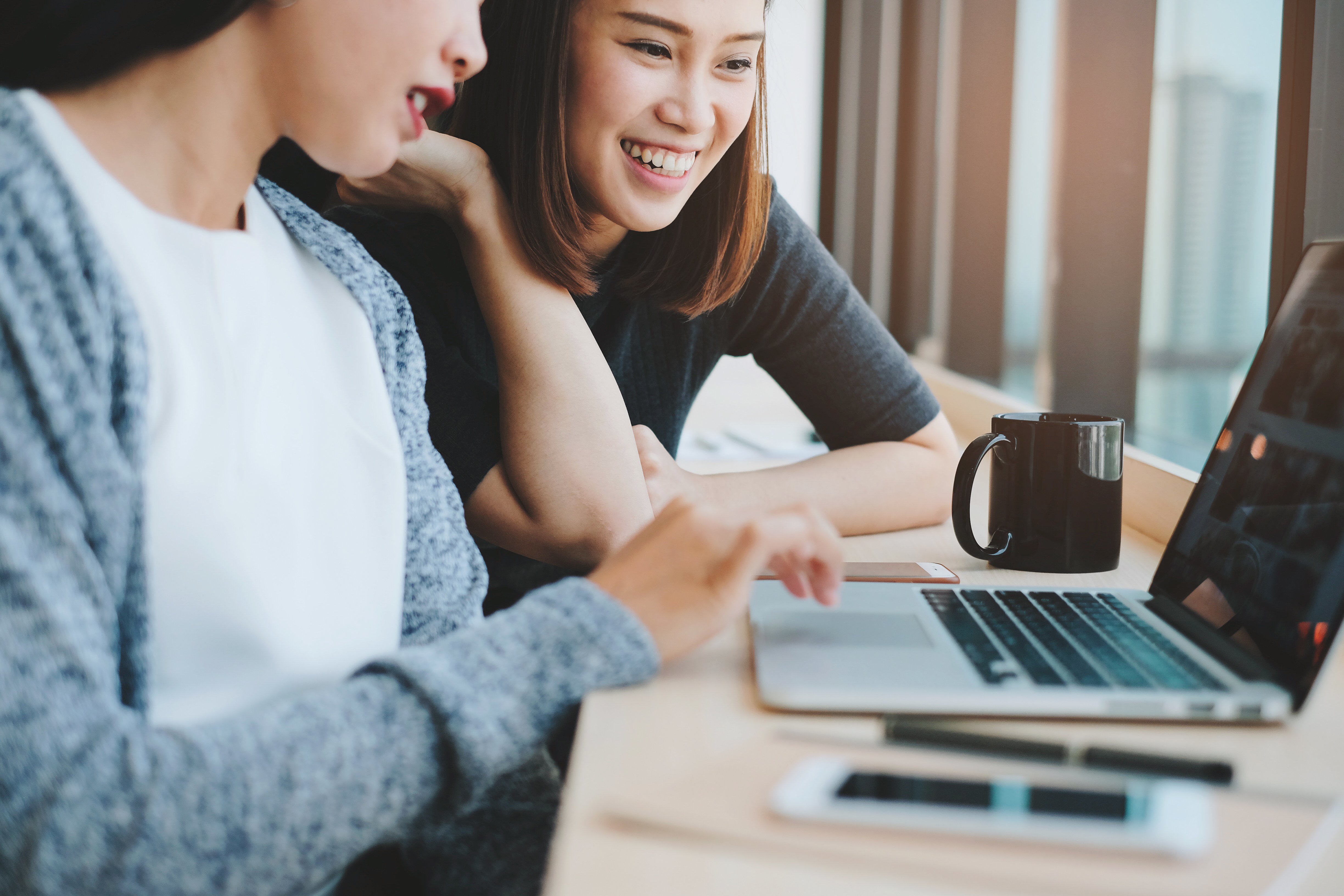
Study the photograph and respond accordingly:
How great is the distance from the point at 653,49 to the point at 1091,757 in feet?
2.81

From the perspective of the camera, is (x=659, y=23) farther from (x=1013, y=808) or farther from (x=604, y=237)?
(x=1013, y=808)

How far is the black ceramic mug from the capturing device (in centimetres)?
87

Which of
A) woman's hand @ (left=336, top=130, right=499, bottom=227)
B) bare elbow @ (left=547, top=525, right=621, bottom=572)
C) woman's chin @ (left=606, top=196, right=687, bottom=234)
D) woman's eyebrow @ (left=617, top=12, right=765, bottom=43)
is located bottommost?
bare elbow @ (left=547, top=525, right=621, bottom=572)

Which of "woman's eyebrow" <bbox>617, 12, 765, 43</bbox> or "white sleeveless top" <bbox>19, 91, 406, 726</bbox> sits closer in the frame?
"white sleeveless top" <bbox>19, 91, 406, 726</bbox>

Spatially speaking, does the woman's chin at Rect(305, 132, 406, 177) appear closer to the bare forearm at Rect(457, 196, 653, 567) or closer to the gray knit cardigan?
the gray knit cardigan

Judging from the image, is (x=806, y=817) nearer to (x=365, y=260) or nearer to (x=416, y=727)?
(x=416, y=727)

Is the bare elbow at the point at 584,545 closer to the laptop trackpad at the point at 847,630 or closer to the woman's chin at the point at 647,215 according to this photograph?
the laptop trackpad at the point at 847,630

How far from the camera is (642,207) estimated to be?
3.83 ft

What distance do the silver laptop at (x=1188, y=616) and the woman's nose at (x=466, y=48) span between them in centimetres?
42

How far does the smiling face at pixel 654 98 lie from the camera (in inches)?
42.1

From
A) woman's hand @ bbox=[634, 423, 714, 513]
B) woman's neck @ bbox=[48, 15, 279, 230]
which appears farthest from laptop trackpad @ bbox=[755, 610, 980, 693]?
woman's neck @ bbox=[48, 15, 279, 230]

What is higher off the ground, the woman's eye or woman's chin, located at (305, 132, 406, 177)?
the woman's eye

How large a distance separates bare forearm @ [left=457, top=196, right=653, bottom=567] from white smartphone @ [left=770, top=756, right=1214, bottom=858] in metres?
0.53

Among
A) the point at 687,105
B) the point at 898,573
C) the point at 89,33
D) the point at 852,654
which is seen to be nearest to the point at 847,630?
the point at 852,654
